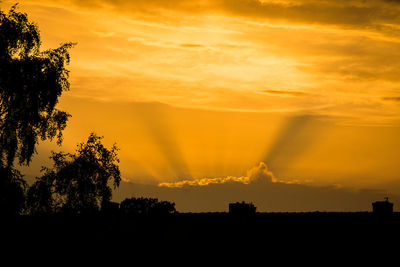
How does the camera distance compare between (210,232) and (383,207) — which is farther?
(210,232)

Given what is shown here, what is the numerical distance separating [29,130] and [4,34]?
5.70m

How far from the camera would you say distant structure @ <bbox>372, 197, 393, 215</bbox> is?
28192 mm

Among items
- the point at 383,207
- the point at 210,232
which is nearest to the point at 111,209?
the point at 210,232

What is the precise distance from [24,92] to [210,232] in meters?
16.5

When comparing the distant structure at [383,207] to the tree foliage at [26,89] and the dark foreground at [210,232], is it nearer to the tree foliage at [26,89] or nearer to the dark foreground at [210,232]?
the dark foreground at [210,232]

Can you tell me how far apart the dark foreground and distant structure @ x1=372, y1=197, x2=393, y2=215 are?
294mm

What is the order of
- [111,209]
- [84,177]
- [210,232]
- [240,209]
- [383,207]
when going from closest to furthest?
[383,207]
[210,232]
[240,209]
[111,209]
[84,177]

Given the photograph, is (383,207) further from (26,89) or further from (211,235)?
(26,89)

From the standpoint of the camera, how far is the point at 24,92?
39.7 meters

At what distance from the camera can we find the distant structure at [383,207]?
92.5 ft

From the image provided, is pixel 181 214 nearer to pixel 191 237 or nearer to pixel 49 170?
pixel 191 237

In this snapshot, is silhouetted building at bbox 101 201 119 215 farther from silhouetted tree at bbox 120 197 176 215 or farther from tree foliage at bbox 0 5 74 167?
silhouetted tree at bbox 120 197 176 215

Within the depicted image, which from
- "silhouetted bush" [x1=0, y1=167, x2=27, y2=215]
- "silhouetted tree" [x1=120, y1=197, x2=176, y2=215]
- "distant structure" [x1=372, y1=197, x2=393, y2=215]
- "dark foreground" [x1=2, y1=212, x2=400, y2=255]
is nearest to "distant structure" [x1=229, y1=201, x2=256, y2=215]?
"dark foreground" [x1=2, y1=212, x2=400, y2=255]

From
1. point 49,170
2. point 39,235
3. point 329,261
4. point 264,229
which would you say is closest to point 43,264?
point 39,235
